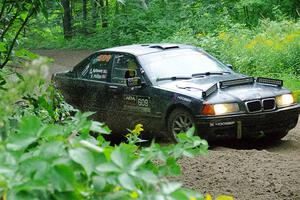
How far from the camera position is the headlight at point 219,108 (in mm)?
8750

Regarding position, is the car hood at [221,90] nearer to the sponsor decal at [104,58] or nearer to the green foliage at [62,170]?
the sponsor decal at [104,58]

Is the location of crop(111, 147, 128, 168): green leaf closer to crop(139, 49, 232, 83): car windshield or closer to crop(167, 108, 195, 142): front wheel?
crop(167, 108, 195, 142): front wheel

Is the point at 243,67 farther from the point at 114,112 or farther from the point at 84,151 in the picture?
the point at 84,151

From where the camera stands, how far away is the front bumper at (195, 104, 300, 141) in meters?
8.77

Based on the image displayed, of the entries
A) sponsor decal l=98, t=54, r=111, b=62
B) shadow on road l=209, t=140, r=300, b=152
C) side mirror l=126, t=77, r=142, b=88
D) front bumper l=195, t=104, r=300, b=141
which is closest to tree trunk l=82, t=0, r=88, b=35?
sponsor decal l=98, t=54, r=111, b=62

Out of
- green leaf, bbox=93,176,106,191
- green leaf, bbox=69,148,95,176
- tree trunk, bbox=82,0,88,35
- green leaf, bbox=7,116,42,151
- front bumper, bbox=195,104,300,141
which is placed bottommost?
front bumper, bbox=195,104,300,141

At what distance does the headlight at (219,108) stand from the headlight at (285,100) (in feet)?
2.50

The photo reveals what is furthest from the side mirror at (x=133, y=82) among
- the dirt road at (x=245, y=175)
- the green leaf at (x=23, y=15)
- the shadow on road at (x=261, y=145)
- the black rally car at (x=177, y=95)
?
the green leaf at (x=23, y=15)

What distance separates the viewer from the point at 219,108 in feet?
28.8

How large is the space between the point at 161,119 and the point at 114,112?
3.76 feet

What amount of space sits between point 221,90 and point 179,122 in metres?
0.77

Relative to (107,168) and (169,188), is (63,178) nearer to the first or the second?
(107,168)

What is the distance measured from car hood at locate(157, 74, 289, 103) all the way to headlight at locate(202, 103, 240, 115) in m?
0.07

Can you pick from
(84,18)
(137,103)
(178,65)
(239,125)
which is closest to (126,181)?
(239,125)
